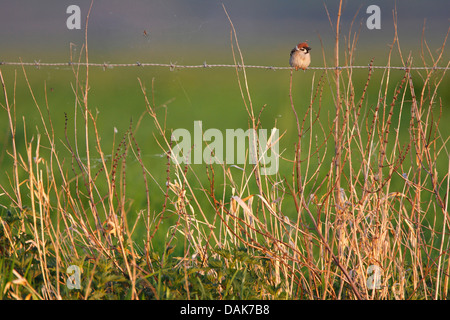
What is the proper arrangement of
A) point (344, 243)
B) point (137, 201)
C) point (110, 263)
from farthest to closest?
point (137, 201) < point (344, 243) < point (110, 263)

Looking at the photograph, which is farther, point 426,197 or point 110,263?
point 426,197

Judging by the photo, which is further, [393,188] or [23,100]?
[23,100]

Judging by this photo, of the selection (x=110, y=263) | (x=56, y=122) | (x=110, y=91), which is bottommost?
(x=110, y=263)

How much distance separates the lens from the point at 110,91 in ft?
30.5

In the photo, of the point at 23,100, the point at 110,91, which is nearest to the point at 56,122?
the point at 110,91

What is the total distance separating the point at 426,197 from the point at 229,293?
10.8ft

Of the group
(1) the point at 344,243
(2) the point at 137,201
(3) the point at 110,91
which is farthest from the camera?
(3) the point at 110,91
